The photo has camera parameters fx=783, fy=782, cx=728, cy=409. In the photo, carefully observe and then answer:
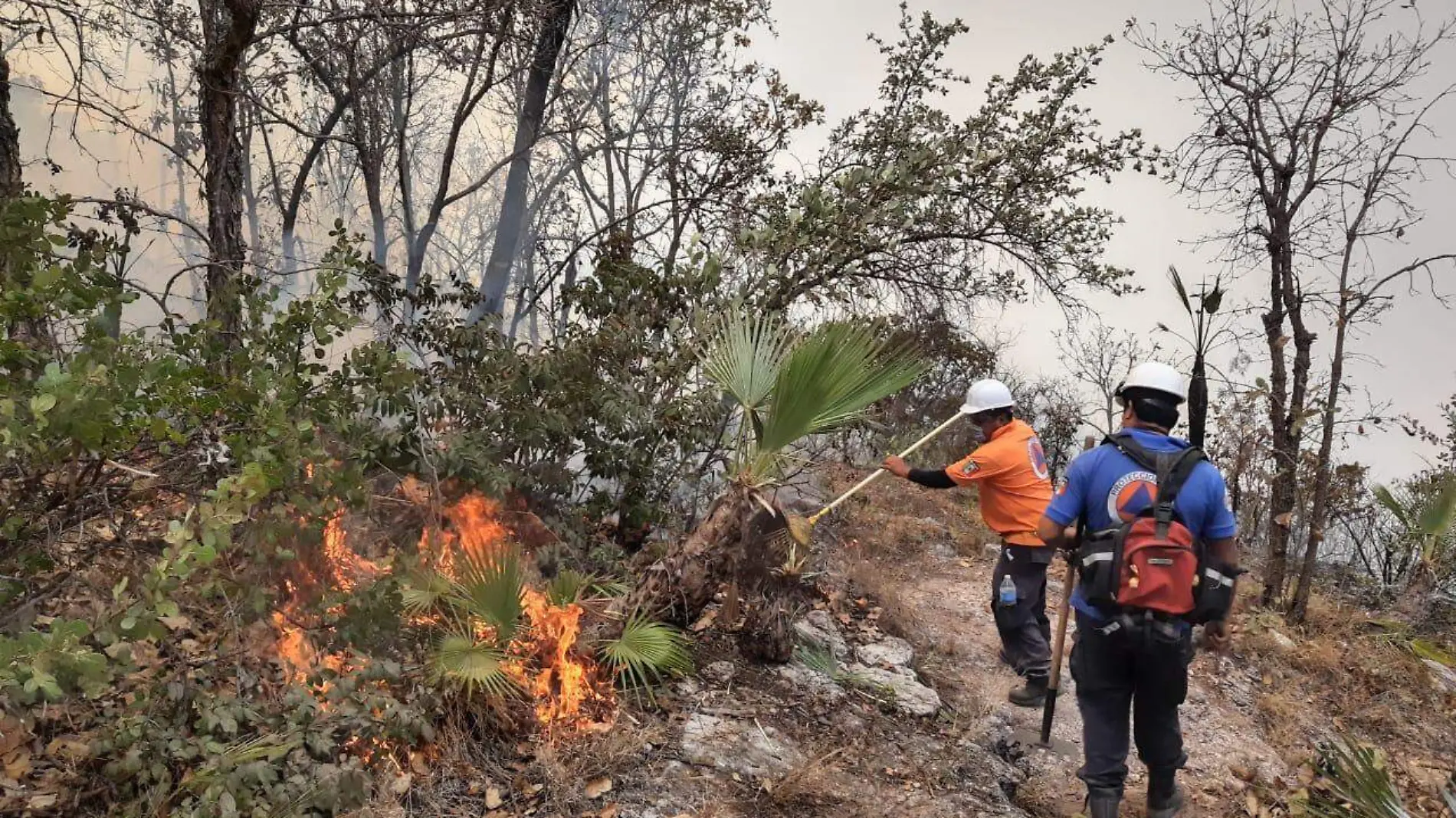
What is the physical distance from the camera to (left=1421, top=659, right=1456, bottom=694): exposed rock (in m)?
7.12

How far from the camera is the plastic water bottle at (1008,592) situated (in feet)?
15.8

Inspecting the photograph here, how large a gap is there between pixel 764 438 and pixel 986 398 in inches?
63.8

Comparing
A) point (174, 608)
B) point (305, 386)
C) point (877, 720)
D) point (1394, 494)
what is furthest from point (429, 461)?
point (1394, 494)

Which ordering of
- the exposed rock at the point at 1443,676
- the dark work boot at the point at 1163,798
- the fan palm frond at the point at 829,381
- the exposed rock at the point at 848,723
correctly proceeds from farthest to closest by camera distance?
the exposed rock at the point at 1443,676 < the exposed rock at the point at 848,723 < the fan palm frond at the point at 829,381 < the dark work boot at the point at 1163,798

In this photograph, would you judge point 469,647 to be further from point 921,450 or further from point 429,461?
point 921,450

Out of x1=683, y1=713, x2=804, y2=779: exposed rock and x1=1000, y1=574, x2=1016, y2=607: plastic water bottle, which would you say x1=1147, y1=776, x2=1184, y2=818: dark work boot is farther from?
x1=683, y1=713, x2=804, y2=779: exposed rock

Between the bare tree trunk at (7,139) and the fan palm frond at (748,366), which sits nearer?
the fan palm frond at (748,366)

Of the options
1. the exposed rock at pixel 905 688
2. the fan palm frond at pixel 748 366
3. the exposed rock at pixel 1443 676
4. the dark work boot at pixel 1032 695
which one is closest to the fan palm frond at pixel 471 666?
the fan palm frond at pixel 748 366

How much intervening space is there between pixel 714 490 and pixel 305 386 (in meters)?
3.10

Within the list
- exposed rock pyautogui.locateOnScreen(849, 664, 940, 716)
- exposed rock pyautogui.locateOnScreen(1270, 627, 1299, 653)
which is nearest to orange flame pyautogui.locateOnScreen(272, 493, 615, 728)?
exposed rock pyautogui.locateOnScreen(849, 664, 940, 716)

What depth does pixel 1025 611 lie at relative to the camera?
4.84m

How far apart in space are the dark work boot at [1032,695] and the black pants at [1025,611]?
3 cm

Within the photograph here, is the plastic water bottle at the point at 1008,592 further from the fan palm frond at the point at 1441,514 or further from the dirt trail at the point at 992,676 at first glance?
the fan palm frond at the point at 1441,514

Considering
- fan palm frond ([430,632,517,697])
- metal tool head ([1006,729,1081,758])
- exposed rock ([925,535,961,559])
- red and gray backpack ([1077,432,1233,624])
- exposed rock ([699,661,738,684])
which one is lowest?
metal tool head ([1006,729,1081,758])
